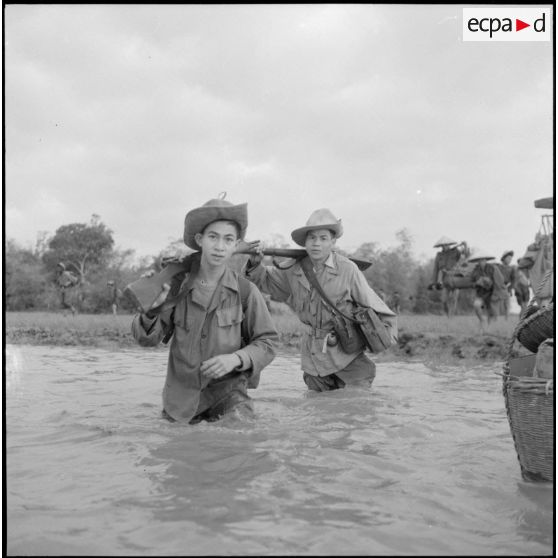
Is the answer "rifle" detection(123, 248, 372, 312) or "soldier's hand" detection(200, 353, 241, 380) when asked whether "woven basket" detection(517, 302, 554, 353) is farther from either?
"rifle" detection(123, 248, 372, 312)

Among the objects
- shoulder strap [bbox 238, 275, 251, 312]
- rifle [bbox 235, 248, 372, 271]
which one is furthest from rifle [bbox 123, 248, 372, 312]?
rifle [bbox 235, 248, 372, 271]

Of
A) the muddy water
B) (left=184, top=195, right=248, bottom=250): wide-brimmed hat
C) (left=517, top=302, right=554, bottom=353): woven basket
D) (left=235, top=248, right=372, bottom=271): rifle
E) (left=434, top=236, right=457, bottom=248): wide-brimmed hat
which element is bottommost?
the muddy water

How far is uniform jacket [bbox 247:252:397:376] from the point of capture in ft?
20.3

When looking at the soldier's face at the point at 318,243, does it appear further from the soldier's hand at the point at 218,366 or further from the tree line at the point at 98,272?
the tree line at the point at 98,272

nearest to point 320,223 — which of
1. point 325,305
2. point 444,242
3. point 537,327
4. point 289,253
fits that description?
point 289,253

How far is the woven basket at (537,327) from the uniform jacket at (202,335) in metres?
1.65

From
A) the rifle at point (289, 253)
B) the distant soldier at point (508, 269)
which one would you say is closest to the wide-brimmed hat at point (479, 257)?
the distant soldier at point (508, 269)

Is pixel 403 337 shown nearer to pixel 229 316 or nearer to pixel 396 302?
pixel 229 316

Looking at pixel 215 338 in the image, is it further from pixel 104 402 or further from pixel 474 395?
pixel 474 395

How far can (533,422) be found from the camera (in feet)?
10.2

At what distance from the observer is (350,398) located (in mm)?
5871

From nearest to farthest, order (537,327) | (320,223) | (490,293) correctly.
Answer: (537,327) < (320,223) < (490,293)

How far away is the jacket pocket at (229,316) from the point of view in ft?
15.1

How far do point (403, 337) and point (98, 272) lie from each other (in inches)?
1008
